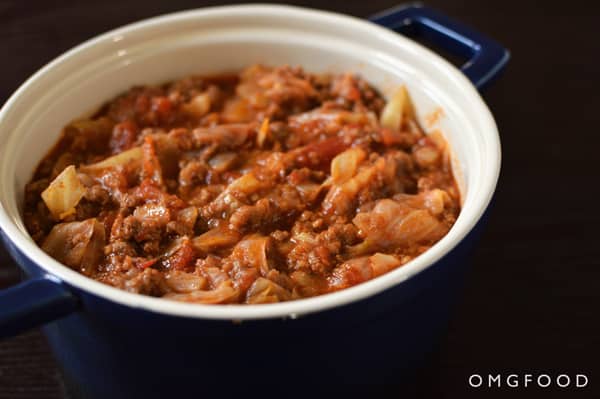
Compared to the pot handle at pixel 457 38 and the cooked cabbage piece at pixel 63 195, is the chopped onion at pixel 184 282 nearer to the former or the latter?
the cooked cabbage piece at pixel 63 195

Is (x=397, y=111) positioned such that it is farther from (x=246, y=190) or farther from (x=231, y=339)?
(x=231, y=339)

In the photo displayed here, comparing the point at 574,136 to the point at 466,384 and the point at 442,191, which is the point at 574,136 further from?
the point at 466,384

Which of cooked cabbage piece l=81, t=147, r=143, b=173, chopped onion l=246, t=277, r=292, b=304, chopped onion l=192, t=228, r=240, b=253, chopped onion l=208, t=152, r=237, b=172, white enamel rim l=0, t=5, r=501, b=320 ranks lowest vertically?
chopped onion l=192, t=228, r=240, b=253

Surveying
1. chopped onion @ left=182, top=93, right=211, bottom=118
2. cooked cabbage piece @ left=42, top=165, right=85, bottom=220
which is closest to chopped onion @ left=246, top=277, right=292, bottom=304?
cooked cabbage piece @ left=42, top=165, right=85, bottom=220

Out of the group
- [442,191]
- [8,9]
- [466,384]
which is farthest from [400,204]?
[8,9]

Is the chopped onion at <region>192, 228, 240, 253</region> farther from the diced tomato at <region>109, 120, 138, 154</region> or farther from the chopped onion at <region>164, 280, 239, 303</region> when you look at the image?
the diced tomato at <region>109, 120, 138, 154</region>
